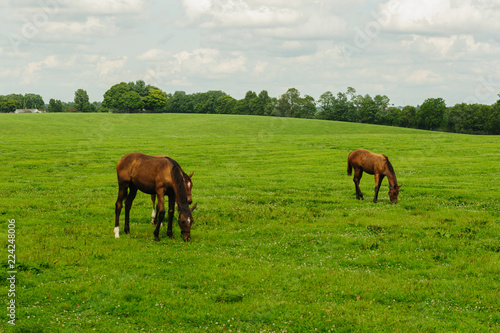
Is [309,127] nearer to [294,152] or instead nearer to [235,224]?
[294,152]

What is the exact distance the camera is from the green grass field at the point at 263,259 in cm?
898

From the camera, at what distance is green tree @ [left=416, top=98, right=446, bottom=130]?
12344cm

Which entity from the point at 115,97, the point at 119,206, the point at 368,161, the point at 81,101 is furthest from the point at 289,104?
the point at 119,206

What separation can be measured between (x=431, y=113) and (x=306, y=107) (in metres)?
45.0

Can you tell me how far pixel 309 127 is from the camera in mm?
95500

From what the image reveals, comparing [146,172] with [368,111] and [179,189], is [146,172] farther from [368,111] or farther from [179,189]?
[368,111]

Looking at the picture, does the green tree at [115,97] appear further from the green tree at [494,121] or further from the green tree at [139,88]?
the green tree at [494,121]

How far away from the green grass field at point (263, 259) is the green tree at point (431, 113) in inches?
4206

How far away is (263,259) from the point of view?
41.0ft

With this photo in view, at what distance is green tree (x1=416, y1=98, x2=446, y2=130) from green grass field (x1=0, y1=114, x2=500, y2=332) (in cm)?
10682

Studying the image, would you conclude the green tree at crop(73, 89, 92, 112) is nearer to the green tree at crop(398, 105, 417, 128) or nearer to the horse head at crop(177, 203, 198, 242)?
the green tree at crop(398, 105, 417, 128)

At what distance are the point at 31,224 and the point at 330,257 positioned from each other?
1143 centimetres

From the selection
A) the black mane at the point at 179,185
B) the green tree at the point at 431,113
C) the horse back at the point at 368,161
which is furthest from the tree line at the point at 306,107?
the black mane at the point at 179,185

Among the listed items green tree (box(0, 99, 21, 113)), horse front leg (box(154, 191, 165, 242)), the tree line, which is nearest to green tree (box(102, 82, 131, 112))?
the tree line
